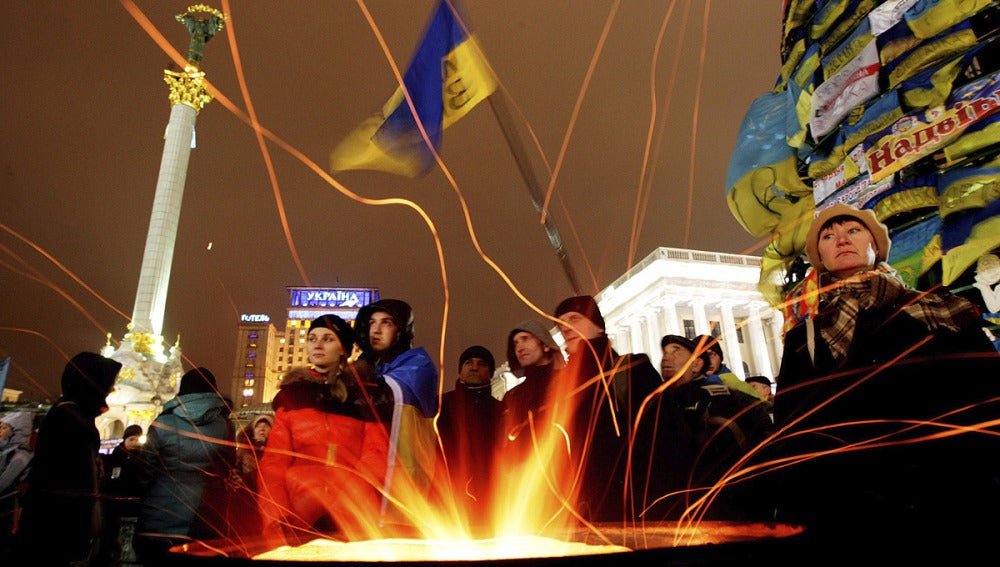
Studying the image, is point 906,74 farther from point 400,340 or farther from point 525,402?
point 400,340

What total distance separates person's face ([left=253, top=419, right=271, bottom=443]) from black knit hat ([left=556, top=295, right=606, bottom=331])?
4302 millimetres

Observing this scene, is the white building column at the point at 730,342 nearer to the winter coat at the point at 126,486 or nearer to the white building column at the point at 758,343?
the white building column at the point at 758,343

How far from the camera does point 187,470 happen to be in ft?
14.8

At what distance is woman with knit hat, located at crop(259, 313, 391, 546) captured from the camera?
2.71 meters

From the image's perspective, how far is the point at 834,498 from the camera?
1753 millimetres

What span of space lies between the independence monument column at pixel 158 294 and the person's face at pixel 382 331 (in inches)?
1450

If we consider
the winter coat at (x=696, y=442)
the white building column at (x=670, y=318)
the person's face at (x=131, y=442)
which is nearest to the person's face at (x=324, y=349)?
the winter coat at (x=696, y=442)

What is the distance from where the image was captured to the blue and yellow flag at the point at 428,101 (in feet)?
20.1

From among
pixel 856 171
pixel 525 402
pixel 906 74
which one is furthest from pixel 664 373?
pixel 906 74

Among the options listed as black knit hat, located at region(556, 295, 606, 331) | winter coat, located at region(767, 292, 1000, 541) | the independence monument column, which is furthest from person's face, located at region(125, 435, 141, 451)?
the independence monument column

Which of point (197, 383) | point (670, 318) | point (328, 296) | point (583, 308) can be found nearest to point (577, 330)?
point (583, 308)

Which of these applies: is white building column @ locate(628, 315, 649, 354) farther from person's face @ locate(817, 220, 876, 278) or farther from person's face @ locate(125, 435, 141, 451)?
person's face @ locate(817, 220, 876, 278)

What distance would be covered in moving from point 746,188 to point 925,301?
4450 mm

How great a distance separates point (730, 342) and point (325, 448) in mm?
43456
